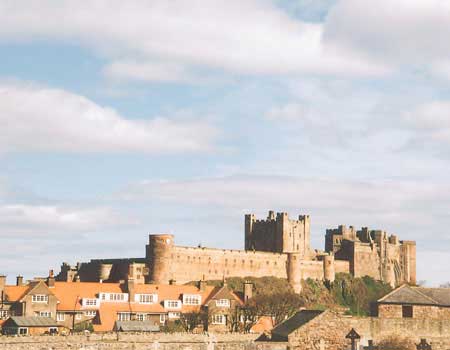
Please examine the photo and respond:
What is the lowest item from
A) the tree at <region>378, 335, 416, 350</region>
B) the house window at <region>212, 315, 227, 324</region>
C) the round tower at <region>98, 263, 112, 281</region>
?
the tree at <region>378, 335, 416, 350</region>

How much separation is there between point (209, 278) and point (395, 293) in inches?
2875

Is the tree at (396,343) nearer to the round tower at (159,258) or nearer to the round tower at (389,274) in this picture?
the round tower at (159,258)

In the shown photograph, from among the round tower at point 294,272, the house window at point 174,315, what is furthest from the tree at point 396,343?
the round tower at point 294,272

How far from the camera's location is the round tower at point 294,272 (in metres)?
144

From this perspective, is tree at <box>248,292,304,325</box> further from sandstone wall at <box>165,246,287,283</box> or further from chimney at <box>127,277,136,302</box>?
sandstone wall at <box>165,246,287,283</box>

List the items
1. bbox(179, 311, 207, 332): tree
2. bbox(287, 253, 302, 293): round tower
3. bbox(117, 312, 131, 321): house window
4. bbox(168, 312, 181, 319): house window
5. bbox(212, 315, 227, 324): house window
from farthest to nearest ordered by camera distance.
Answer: bbox(287, 253, 302, 293): round tower
bbox(168, 312, 181, 319): house window
bbox(212, 315, 227, 324): house window
bbox(117, 312, 131, 321): house window
bbox(179, 311, 207, 332): tree

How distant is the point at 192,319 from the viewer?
89.1 m

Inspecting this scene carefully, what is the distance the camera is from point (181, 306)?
9606 centimetres

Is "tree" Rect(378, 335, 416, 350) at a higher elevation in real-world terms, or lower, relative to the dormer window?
lower

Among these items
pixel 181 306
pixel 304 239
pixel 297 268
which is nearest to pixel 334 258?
pixel 304 239

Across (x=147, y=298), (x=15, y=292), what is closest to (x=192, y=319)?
(x=147, y=298)

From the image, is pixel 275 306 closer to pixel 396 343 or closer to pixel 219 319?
pixel 219 319

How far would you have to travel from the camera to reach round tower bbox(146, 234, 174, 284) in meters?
125

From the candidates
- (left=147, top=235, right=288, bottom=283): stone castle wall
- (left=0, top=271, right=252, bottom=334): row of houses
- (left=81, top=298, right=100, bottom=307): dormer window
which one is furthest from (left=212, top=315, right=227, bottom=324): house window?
(left=147, top=235, right=288, bottom=283): stone castle wall
